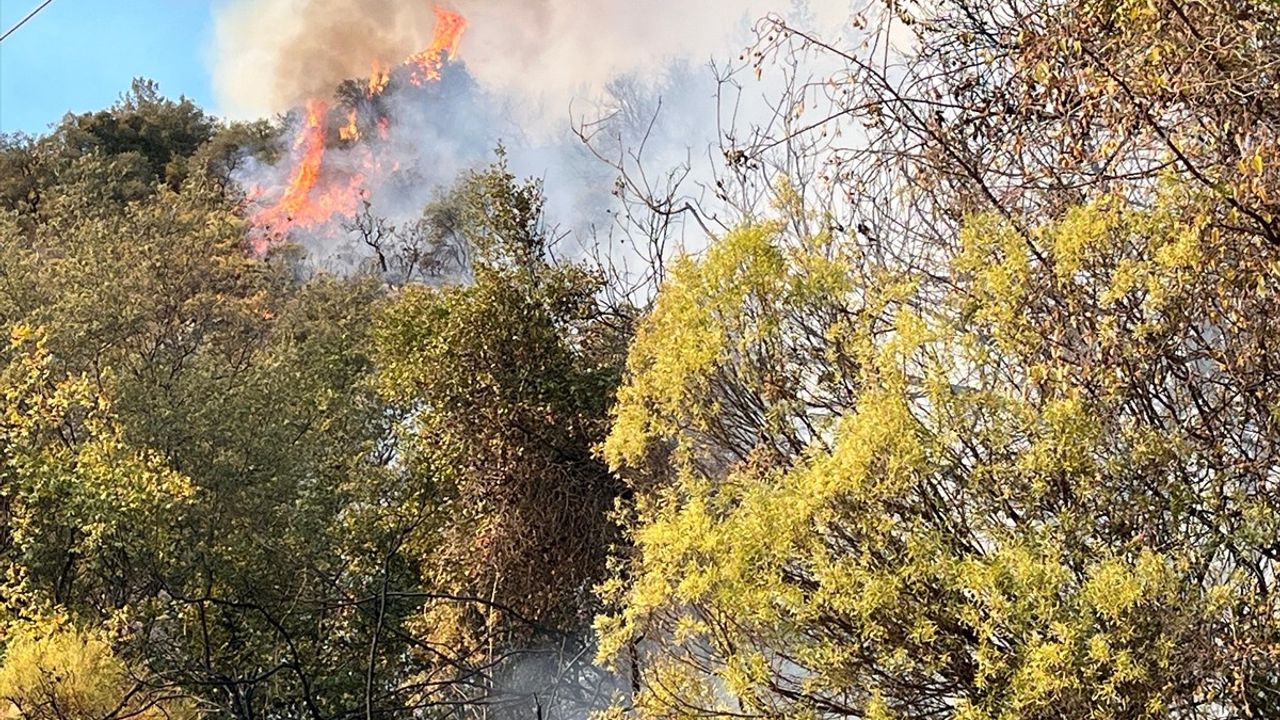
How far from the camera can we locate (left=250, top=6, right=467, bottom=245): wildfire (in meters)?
17.2

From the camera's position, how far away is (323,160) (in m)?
18.7

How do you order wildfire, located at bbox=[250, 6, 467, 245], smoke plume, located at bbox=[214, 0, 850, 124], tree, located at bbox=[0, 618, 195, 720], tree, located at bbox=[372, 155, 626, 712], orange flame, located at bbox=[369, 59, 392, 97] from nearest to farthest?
tree, located at bbox=[0, 618, 195, 720] < tree, located at bbox=[372, 155, 626, 712] < smoke plume, located at bbox=[214, 0, 850, 124] < wildfire, located at bbox=[250, 6, 467, 245] < orange flame, located at bbox=[369, 59, 392, 97]

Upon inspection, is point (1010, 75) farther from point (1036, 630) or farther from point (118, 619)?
point (118, 619)

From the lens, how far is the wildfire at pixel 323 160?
17.2 meters

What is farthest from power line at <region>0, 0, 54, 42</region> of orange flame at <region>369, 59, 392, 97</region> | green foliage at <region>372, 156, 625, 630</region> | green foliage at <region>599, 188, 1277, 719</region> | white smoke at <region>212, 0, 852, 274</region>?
orange flame at <region>369, 59, 392, 97</region>

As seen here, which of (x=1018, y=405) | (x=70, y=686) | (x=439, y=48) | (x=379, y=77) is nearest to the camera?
(x=1018, y=405)

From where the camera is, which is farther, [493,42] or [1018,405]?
[493,42]

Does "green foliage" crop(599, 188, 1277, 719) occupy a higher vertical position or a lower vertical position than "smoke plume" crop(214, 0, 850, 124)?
lower

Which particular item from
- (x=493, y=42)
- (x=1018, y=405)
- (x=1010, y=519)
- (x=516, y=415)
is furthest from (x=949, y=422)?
(x=493, y=42)

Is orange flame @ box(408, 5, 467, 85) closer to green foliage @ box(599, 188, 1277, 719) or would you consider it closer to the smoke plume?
the smoke plume

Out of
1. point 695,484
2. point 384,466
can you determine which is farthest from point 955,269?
point 384,466

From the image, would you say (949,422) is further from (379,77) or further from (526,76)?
(379,77)

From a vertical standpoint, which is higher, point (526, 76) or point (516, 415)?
point (526, 76)

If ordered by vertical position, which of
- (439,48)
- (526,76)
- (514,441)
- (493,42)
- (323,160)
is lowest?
(514,441)
